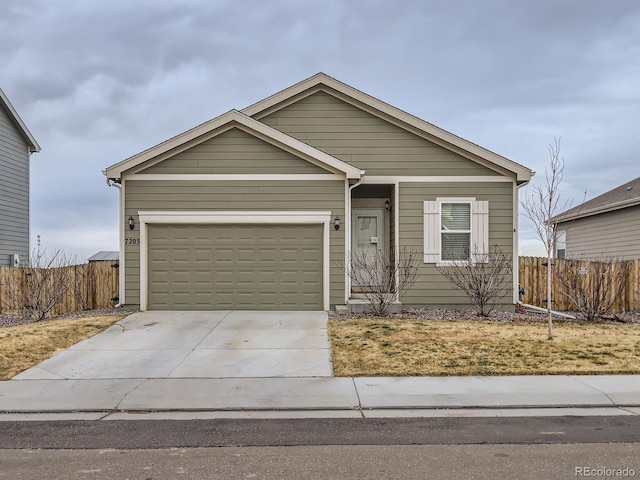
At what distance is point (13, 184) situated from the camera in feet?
66.6

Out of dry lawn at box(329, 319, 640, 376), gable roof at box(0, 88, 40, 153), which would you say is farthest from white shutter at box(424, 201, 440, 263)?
gable roof at box(0, 88, 40, 153)

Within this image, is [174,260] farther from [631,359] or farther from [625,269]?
[625,269]

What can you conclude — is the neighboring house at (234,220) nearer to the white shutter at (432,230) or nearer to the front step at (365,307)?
the front step at (365,307)

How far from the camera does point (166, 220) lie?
42.5 ft

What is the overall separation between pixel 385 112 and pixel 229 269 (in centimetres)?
584

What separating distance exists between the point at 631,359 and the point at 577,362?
0.99 meters

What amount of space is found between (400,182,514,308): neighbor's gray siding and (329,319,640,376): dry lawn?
200cm

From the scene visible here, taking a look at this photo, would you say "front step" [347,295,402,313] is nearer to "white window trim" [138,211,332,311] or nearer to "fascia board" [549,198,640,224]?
"white window trim" [138,211,332,311]

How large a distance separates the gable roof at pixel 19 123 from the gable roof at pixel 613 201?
19991 mm

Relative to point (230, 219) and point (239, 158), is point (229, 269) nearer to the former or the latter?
point (230, 219)

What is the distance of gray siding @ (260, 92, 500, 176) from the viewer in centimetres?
1405

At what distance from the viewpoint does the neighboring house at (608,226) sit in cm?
1944

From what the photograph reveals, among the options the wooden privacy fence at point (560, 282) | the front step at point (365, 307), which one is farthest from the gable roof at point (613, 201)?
the front step at point (365, 307)

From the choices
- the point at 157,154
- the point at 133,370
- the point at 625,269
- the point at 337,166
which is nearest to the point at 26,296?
the point at 157,154
